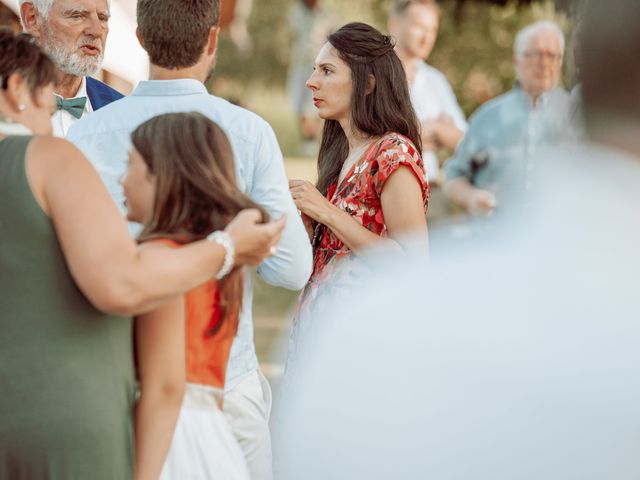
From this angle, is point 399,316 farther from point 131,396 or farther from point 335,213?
point 335,213

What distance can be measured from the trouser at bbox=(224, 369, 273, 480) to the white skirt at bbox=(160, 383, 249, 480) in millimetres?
362

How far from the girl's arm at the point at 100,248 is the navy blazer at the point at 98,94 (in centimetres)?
190

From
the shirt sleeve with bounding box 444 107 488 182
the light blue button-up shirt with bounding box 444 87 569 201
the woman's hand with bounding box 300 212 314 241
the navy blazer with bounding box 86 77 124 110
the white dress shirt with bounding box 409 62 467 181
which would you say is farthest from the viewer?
the white dress shirt with bounding box 409 62 467 181

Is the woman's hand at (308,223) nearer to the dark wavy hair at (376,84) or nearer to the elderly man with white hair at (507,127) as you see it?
the dark wavy hair at (376,84)

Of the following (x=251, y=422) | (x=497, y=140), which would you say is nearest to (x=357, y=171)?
(x=251, y=422)

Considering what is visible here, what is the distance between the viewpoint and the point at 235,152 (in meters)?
2.39

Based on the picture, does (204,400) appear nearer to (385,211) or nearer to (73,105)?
(385,211)

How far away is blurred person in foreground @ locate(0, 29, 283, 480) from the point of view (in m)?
1.68

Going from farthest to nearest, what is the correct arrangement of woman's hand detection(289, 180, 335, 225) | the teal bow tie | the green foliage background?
the green foliage background → the teal bow tie → woman's hand detection(289, 180, 335, 225)

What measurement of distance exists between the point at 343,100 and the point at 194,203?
136cm

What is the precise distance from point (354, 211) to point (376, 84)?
0.44 meters

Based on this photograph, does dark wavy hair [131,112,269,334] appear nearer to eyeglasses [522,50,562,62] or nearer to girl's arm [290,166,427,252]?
girl's arm [290,166,427,252]

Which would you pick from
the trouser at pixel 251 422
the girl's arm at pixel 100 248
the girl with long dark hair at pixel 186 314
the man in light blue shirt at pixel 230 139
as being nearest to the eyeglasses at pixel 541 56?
the man in light blue shirt at pixel 230 139

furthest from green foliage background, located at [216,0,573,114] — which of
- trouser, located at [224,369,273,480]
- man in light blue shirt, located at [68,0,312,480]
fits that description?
trouser, located at [224,369,273,480]
